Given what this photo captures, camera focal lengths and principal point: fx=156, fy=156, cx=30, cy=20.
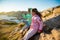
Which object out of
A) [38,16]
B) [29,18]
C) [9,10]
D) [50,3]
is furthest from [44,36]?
[9,10]

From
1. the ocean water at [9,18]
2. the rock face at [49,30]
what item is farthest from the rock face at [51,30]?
the ocean water at [9,18]

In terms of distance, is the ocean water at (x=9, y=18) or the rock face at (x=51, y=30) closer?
the rock face at (x=51, y=30)

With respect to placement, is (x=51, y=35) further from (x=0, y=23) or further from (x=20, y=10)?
(x=0, y=23)

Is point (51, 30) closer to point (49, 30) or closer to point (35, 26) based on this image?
point (49, 30)

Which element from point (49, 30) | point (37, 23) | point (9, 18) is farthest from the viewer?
point (9, 18)

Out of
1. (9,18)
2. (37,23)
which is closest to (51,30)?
(37,23)

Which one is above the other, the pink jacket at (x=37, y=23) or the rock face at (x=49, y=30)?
the pink jacket at (x=37, y=23)

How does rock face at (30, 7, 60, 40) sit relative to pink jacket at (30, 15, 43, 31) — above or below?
below

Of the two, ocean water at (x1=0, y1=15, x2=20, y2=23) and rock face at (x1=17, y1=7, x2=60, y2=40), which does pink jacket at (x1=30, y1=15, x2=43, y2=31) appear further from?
ocean water at (x1=0, y1=15, x2=20, y2=23)

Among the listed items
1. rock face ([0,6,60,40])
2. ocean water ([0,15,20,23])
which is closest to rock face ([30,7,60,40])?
rock face ([0,6,60,40])

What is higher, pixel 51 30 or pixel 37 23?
pixel 37 23

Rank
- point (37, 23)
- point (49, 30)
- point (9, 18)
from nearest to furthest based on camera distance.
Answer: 1. point (37, 23)
2. point (49, 30)
3. point (9, 18)

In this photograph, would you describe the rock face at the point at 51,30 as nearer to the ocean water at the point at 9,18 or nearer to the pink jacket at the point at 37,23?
the pink jacket at the point at 37,23

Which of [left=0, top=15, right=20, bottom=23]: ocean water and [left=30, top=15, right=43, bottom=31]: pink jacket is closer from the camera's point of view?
[left=30, top=15, right=43, bottom=31]: pink jacket
